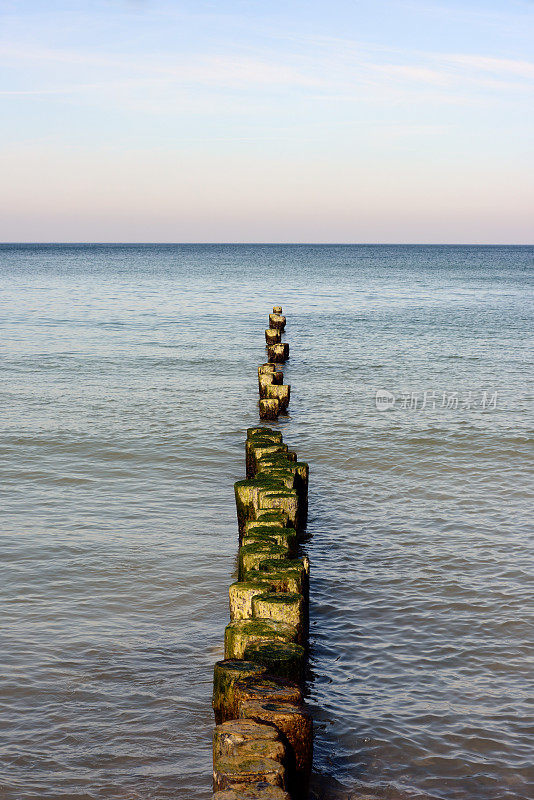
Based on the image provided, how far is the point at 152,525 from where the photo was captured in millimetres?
10836

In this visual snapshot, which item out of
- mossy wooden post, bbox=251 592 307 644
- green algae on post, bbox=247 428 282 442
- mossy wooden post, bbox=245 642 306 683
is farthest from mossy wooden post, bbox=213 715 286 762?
green algae on post, bbox=247 428 282 442

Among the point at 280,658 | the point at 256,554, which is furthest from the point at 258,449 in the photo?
the point at 280,658

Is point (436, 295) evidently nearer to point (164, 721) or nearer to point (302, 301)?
point (302, 301)

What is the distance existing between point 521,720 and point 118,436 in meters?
10.7

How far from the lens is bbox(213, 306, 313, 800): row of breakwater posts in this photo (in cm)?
443

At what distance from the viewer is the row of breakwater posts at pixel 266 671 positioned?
14.5 ft

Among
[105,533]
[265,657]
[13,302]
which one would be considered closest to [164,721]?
[265,657]

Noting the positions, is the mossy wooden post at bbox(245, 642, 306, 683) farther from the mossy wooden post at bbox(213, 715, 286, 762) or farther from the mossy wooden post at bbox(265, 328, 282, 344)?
the mossy wooden post at bbox(265, 328, 282, 344)

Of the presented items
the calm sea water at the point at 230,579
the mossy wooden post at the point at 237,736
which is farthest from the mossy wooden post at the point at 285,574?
the mossy wooden post at the point at 237,736

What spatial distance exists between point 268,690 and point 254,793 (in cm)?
98

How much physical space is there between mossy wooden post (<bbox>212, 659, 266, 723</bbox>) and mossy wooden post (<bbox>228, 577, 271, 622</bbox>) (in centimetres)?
86

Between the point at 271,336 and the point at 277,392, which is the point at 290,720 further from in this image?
the point at 271,336

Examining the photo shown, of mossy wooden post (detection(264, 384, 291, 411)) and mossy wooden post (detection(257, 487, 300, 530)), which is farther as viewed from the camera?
mossy wooden post (detection(264, 384, 291, 411))

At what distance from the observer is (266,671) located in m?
5.49
